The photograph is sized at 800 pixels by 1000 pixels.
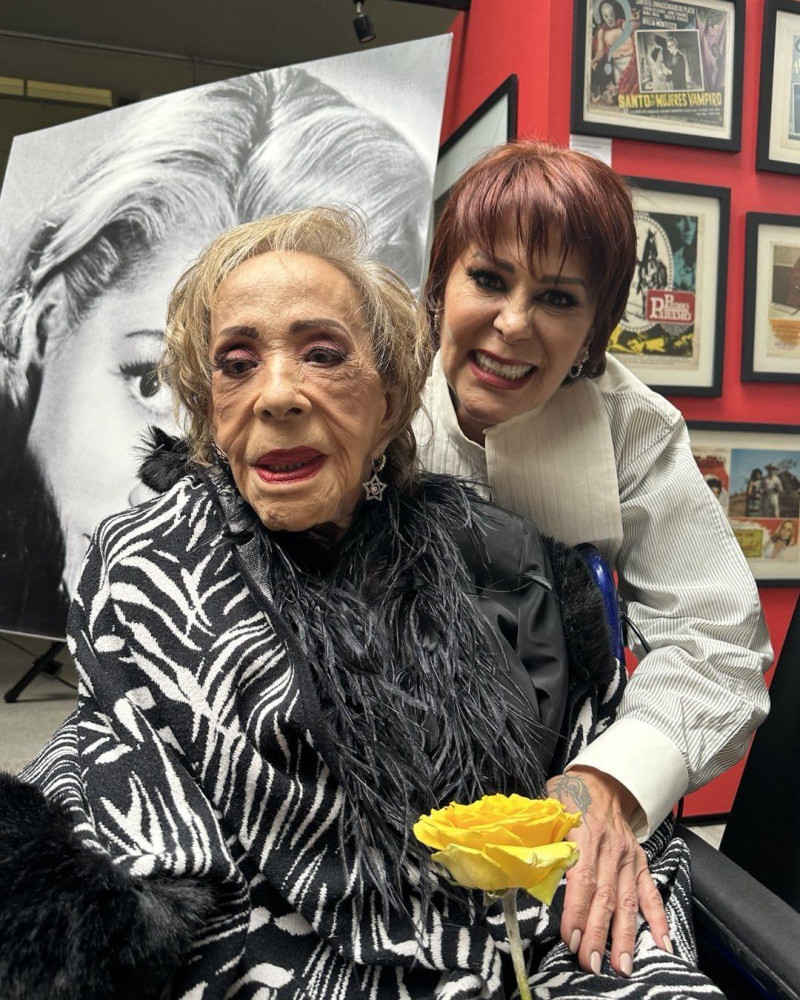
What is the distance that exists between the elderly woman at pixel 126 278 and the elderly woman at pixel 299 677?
1.40 m

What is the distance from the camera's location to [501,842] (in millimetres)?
565

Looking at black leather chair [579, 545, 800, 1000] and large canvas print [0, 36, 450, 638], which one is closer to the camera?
black leather chair [579, 545, 800, 1000]

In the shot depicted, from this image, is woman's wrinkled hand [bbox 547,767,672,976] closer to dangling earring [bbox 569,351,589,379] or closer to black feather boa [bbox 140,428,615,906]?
black feather boa [bbox 140,428,615,906]

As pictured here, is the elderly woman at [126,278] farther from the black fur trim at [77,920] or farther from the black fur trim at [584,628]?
the black fur trim at [77,920]

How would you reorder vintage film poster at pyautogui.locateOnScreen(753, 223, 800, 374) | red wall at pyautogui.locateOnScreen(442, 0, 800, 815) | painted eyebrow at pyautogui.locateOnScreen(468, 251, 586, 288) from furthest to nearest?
vintage film poster at pyautogui.locateOnScreen(753, 223, 800, 374), red wall at pyautogui.locateOnScreen(442, 0, 800, 815), painted eyebrow at pyautogui.locateOnScreen(468, 251, 586, 288)

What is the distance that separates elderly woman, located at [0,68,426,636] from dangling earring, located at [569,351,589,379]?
3.91 ft

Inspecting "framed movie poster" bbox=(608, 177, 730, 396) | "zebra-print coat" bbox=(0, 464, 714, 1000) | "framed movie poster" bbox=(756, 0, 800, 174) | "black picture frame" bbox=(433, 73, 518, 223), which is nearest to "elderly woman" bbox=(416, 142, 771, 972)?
"zebra-print coat" bbox=(0, 464, 714, 1000)

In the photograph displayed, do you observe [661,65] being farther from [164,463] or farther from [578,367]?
[164,463]

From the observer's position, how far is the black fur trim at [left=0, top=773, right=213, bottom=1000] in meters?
0.70

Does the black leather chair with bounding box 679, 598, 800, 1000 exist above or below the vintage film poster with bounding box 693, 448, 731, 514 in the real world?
below

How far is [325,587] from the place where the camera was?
104 centimetres

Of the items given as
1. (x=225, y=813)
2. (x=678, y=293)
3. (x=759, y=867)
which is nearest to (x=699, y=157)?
(x=678, y=293)

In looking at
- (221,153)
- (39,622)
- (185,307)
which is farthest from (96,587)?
(221,153)

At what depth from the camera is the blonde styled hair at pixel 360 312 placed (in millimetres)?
1038
